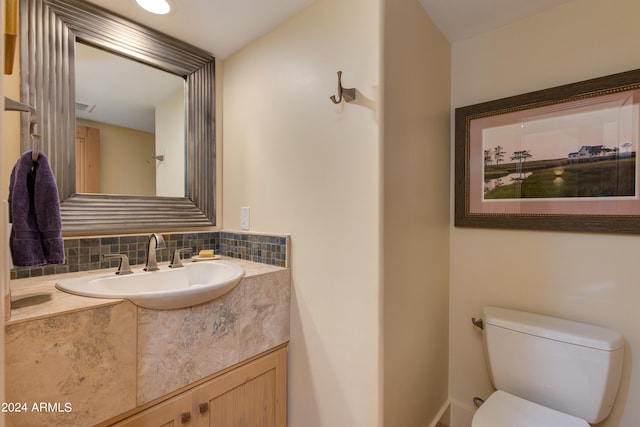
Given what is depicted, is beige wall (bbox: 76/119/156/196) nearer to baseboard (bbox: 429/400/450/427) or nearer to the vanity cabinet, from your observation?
the vanity cabinet

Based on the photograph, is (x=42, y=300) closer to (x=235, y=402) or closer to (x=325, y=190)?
(x=235, y=402)

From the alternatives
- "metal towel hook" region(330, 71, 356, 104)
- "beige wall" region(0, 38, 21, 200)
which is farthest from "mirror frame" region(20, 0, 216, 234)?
"metal towel hook" region(330, 71, 356, 104)

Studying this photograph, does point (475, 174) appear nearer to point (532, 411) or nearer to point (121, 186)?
point (532, 411)

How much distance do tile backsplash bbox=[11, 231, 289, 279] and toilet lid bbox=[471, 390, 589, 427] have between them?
103cm

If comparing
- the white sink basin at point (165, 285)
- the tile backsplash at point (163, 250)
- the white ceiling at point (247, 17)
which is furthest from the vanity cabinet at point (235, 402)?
the white ceiling at point (247, 17)

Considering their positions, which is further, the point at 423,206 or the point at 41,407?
the point at 423,206

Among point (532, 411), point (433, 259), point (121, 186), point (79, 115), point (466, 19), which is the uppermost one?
point (466, 19)

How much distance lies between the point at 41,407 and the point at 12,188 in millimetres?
644

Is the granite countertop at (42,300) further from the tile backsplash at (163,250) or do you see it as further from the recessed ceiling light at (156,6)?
the recessed ceiling light at (156,6)

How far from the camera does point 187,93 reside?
1.65 m

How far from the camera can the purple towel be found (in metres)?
0.87

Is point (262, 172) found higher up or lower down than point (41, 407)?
higher up

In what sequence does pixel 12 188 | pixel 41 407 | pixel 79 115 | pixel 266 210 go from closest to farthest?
pixel 41 407 < pixel 12 188 < pixel 79 115 < pixel 266 210

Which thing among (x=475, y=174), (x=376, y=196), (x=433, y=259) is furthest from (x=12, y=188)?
(x=475, y=174)
